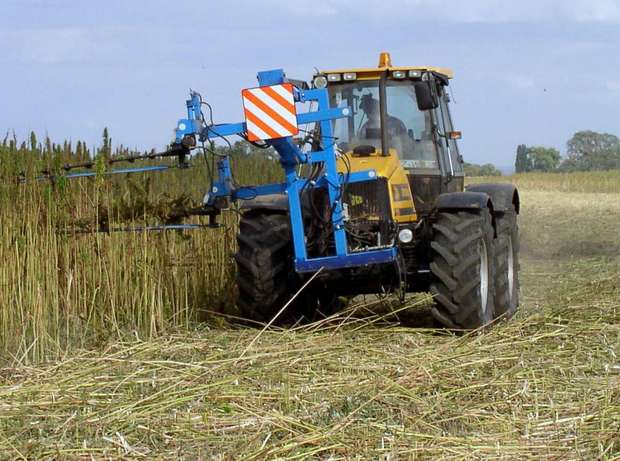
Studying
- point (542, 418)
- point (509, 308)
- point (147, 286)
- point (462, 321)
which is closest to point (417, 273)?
point (462, 321)

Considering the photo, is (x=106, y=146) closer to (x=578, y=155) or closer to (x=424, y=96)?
(x=424, y=96)

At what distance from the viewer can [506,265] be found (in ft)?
30.9

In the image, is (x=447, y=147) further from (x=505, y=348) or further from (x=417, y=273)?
(x=505, y=348)

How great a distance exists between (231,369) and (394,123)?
318cm

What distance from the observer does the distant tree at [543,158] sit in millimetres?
78375

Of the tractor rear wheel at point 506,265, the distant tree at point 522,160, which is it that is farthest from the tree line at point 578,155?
the tractor rear wheel at point 506,265

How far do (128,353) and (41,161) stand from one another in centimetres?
180

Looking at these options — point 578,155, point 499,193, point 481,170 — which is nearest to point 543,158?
point 578,155

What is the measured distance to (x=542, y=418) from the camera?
5281 millimetres

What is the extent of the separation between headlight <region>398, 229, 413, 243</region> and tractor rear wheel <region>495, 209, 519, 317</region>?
1093mm

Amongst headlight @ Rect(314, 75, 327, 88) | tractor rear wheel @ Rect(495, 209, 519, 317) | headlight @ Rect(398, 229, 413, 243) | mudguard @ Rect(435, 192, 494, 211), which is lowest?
tractor rear wheel @ Rect(495, 209, 519, 317)

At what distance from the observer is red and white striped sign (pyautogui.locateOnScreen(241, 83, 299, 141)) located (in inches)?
309

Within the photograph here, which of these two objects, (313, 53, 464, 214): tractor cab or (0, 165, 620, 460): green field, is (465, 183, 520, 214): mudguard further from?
(0, 165, 620, 460): green field

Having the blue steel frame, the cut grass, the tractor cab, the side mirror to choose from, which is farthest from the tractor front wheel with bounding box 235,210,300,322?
the side mirror
